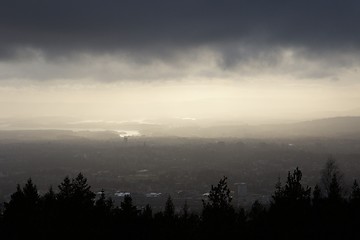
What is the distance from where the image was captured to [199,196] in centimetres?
11069

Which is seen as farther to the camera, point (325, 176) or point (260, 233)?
point (325, 176)

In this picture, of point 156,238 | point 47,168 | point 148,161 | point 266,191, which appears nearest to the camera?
point 156,238

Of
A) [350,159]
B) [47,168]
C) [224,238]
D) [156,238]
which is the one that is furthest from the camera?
[350,159]

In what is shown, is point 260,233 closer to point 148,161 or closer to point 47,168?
point 47,168

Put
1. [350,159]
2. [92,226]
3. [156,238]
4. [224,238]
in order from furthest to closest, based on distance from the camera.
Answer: [350,159]
[156,238]
[92,226]
[224,238]

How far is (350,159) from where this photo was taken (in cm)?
16562

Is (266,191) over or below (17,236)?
below

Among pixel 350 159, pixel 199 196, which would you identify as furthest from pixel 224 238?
pixel 350 159

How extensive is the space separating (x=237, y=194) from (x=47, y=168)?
77740mm

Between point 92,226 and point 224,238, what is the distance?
10984mm

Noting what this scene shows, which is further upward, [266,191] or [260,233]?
[260,233]

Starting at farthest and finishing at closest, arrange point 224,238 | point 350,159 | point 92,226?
point 350,159 → point 92,226 → point 224,238

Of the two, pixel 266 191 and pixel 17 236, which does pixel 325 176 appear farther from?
pixel 266 191

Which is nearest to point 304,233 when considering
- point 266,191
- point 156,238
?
point 156,238
